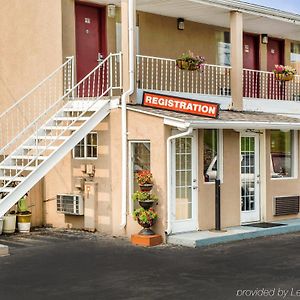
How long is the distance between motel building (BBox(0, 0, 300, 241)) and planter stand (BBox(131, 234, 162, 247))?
24 centimetres

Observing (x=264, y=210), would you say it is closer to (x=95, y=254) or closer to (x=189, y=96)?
(x=189, y=96)

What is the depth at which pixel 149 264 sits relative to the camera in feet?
34.3

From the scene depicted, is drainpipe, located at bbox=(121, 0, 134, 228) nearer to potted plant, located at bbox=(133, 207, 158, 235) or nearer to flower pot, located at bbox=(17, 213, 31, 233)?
potted plant, located at bbox=(133, 207, 158, 235)

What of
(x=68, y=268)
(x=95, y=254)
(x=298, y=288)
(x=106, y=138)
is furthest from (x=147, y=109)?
(x=298, y=288)

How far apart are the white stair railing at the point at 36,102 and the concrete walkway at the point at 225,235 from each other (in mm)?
4410

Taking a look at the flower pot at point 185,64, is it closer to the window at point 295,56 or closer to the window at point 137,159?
the window at point 137,159

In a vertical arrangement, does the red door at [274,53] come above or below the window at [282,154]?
above


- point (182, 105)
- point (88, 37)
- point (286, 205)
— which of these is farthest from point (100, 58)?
point (286, 205)

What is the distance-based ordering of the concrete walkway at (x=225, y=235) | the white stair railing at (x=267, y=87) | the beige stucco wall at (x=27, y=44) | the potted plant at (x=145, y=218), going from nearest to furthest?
1. the concrete walkway at (x=225, y=235)
2. the potted plant at (x=145, y=218)
3. the beige stucco wall at (x=27, y=44)
4. the white stair railing at (x=267, y=87)

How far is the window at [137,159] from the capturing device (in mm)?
13281

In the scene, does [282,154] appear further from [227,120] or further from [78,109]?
[78,109]

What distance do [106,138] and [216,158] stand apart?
2597 millimetres

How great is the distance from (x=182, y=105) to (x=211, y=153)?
144cm

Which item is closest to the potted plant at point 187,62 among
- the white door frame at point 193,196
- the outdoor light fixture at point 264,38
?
the white door frame at point 193,196
